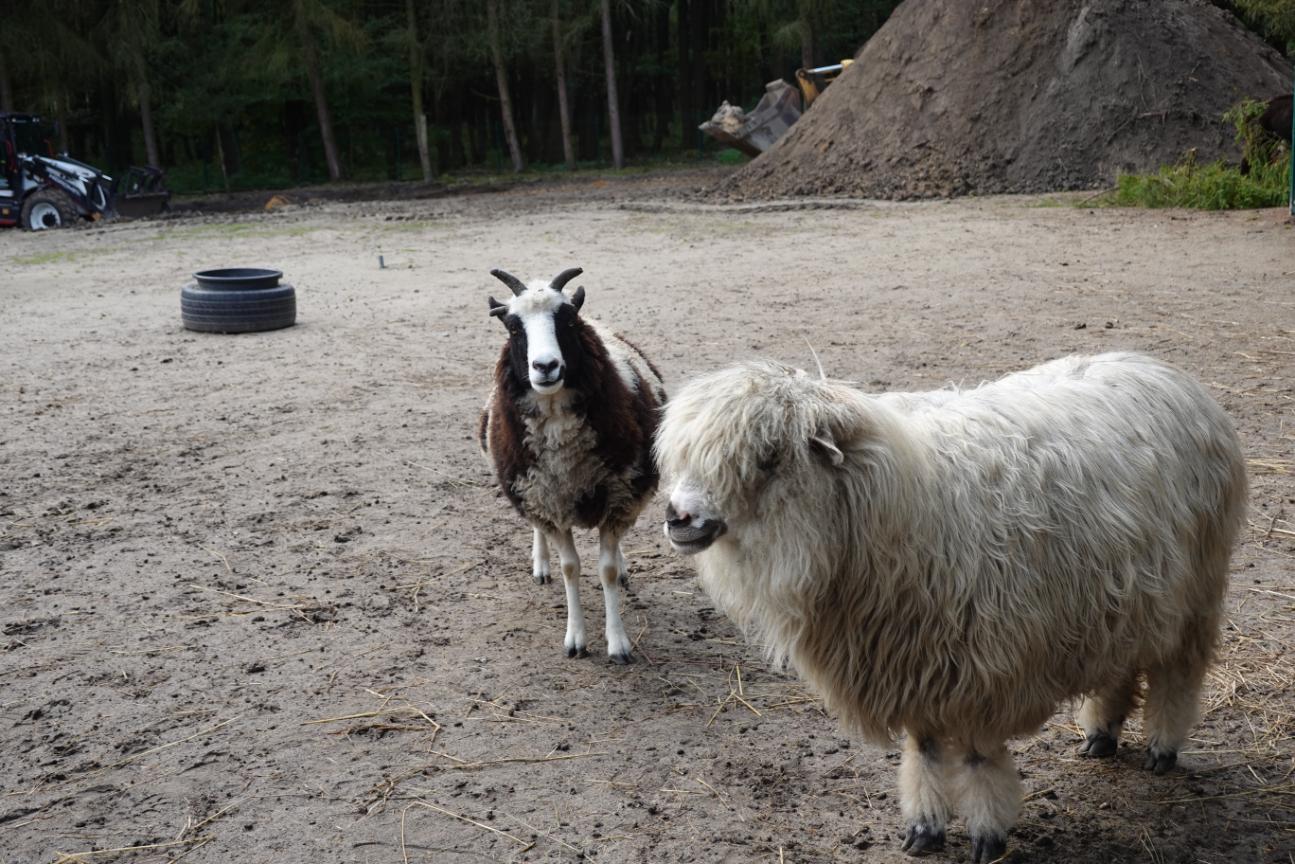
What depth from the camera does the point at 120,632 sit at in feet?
17.2

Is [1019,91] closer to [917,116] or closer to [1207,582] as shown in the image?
[917,116]

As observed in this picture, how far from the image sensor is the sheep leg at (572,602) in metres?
5.07

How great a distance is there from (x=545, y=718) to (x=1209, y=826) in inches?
93.7

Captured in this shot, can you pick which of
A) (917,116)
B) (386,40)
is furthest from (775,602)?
(386,40)

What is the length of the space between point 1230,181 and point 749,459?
628 inches

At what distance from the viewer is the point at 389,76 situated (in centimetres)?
3666

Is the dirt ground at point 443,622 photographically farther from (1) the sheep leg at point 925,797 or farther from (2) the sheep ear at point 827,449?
(2) the sheep ear at point 827,449

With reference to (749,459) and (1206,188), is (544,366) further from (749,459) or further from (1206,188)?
(1206,188)

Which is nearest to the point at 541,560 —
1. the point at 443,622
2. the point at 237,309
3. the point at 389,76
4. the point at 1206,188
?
the point at 443,622

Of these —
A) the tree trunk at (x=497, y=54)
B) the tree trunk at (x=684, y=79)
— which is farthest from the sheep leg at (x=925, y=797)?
the tree trunk at (x=684, y=79)

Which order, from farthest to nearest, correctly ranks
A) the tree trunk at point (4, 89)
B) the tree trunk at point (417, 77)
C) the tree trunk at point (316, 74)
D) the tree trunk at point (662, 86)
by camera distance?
the tree trunk at point (662, 86) → the tree trunk at point (417, 77) → the tree trunk at point (316, 74) → the tree trunk at point (4, 89)

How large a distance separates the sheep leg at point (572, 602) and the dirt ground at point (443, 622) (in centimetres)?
7

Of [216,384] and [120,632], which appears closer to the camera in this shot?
[120,632]

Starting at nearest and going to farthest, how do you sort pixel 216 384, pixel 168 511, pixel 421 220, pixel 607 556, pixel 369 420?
pixel 607 556, pixel 168 511, pixel 369 420, pixel 216 384, pixel 421 220
